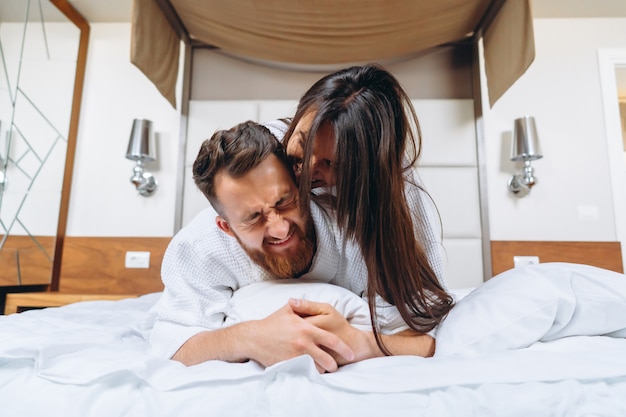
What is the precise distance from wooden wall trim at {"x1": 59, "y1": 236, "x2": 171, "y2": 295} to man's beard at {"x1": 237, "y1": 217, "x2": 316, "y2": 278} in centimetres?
149

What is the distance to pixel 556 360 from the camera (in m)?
0.57

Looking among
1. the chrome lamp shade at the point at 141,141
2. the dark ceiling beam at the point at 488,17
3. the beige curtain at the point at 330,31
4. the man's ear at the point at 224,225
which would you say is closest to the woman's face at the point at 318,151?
the man's ear at the point at 224,225

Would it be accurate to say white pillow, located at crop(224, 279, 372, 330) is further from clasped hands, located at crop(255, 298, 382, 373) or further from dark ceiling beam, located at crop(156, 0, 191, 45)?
dark ceiling beam, located at crop(156, 0, 191, 45)

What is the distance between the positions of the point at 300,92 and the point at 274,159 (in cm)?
151

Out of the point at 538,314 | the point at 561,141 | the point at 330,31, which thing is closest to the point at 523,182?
the point at 561,141

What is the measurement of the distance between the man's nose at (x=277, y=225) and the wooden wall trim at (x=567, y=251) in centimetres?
164

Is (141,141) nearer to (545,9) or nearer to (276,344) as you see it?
(276,344)

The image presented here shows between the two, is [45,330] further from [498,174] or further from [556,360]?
[498,174]

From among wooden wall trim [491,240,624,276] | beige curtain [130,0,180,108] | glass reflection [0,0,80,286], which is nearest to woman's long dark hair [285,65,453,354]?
beige curtain [130,0,180,108]

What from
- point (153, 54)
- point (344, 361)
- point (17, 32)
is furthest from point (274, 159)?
point (17, 32)

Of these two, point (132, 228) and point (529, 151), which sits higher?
point (529, 151)

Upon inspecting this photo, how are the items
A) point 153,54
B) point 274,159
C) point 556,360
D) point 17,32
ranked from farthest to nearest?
point 17,32, point 153,54, point 274,159, point 556,360

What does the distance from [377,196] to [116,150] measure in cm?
216

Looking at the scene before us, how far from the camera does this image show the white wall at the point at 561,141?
227 centimetres
